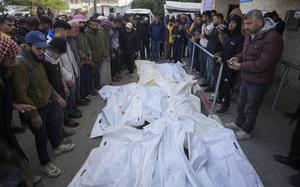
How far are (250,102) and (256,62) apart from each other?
0.62 meters

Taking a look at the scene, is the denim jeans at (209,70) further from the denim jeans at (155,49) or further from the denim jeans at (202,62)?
the denim jeans at (155,49)

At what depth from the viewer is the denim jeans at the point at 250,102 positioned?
3.41m

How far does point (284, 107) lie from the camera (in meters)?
4.99

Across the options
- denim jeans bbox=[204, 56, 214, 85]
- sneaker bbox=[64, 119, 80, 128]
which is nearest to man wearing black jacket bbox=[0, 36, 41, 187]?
sneaker bbox=[64, 119, 80, 128]

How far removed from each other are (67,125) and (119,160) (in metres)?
1.97

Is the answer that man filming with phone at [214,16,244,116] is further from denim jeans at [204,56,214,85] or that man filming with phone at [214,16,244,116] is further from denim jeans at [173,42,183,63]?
denim jeans at [173,42,183,63]

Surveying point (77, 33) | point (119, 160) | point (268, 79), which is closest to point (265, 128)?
point (268, 79)

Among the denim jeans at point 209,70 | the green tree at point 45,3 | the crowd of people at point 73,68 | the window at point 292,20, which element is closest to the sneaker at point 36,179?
the crowd of people at point 73,68

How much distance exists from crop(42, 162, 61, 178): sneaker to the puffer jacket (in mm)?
2943

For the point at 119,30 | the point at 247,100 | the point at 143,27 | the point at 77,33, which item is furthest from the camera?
the point at 143,27

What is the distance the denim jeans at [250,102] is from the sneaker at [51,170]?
283 centimetres

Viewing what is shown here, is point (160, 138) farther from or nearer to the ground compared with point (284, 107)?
farther from the ground

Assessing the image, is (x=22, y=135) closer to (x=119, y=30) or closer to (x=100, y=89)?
(x=100, y=89)

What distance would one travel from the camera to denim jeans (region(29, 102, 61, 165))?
2.69 meters
